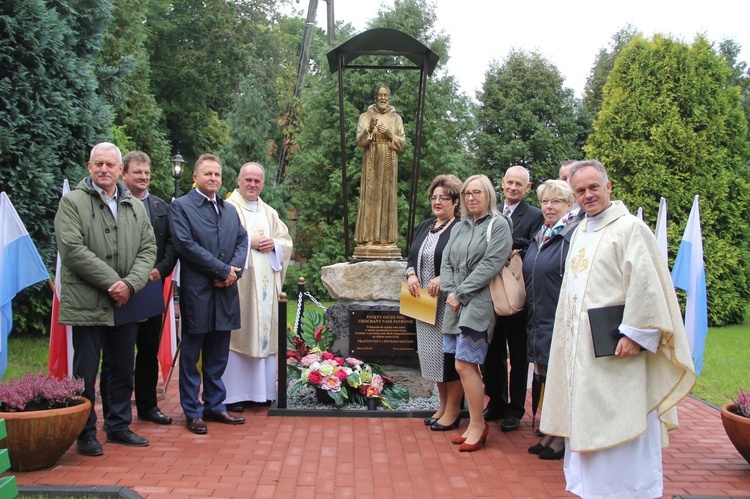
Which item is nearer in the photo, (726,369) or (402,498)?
(402,498)

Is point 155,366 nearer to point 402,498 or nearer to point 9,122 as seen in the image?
point 402,498

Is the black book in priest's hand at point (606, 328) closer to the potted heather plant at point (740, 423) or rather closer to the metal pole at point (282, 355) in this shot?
the potted heather plant at point (740, 423)

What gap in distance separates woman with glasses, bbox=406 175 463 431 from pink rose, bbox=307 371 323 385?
932 millimetres

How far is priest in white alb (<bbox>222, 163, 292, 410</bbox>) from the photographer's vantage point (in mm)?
5836

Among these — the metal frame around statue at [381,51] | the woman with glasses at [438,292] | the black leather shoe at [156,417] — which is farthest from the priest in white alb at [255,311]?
the woman with glasses at [438,292]

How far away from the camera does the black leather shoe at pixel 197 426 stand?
16.5 ft

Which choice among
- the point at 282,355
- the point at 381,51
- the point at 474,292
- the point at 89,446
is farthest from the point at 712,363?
the point at 89,446

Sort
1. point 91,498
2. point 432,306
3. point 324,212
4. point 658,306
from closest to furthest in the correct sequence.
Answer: point 658,306 → point 91,498 → point 432,306 → point 324,212

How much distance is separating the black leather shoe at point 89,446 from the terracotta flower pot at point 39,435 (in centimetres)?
24

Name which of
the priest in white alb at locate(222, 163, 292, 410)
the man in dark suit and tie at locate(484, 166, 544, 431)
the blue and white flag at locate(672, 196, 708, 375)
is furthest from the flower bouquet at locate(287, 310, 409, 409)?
the blue and white flag at locate(672, 196, 708, 375)

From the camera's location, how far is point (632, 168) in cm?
1237

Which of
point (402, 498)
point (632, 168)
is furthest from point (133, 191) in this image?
point (632, 168)

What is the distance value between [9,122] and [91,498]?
19.0 ft

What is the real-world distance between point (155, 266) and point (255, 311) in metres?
0.99
